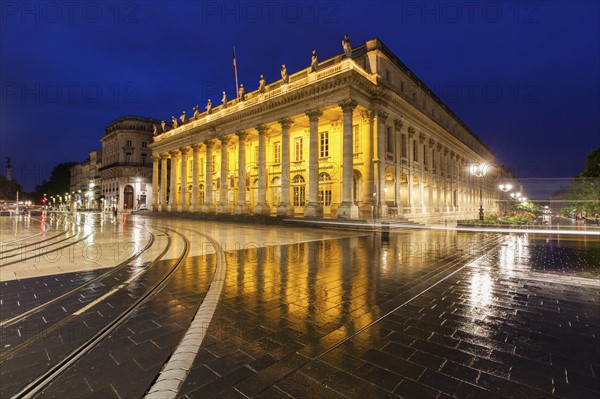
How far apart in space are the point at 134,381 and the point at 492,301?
5337mm

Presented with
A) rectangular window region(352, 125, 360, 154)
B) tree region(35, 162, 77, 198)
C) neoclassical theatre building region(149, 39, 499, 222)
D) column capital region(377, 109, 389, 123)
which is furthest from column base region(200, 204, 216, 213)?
tree region(35, 162, 77, 198)

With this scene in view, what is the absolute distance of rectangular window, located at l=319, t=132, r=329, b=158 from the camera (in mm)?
30255

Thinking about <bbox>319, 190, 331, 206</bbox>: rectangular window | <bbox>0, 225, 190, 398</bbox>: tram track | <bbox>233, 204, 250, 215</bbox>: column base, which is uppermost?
<bbox>319, 190, 331, 206</bbox>: rectangular window

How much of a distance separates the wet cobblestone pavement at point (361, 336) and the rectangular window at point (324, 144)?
2425 cm

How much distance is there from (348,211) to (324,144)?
34.9ft

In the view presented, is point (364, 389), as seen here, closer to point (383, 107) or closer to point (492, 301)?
point (492, 301)

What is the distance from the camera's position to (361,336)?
139 inches

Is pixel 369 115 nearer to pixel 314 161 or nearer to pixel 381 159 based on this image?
pixel 381 159

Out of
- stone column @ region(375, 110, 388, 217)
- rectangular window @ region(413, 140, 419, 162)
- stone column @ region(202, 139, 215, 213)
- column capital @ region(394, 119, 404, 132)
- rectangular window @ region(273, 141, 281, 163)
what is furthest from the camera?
stone column @ region(202, 139, 215, 213)

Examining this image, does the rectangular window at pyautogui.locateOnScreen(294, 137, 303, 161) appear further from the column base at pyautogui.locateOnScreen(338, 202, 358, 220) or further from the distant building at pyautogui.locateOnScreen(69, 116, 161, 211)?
the distant building at pyautogui.locateOnScreen(69, 116, 161, 211)

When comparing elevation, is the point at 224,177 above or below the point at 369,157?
below

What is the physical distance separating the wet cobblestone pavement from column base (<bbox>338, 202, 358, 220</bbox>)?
50.3 ft

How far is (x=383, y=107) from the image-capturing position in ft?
86.5

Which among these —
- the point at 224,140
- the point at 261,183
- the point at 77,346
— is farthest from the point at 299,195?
the point at 77,346
